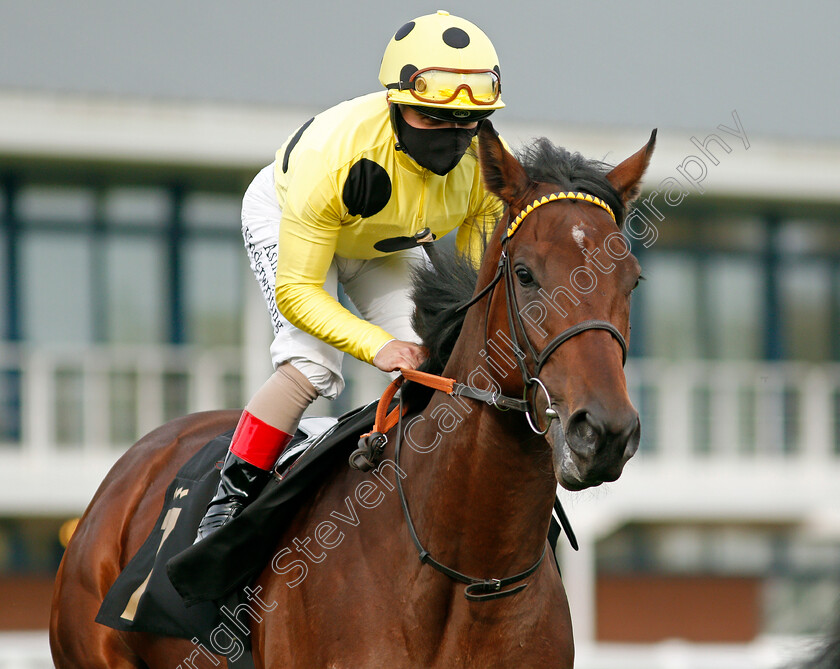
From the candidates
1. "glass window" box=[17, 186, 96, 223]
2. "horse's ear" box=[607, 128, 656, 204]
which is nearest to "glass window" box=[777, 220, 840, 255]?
"glass window" box=[17, 186, 96, 223]

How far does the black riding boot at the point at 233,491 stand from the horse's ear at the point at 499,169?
1.29 metres

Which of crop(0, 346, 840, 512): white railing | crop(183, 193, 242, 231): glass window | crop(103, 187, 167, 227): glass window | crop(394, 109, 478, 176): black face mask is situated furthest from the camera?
crop(183, 193, 242, 231): glass window

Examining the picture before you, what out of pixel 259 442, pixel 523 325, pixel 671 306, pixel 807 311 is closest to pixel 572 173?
pixel 523 325

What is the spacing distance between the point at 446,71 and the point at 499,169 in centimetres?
44

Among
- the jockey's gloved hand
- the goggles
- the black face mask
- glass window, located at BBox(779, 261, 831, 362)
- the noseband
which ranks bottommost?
glass window, located at BBox(779, 261, 831, 362)

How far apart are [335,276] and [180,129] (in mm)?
8018

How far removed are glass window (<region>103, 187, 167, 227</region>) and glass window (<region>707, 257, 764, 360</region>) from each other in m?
7.08

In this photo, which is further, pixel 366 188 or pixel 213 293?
pixel 213 293

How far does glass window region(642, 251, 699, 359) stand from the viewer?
15.1 meters

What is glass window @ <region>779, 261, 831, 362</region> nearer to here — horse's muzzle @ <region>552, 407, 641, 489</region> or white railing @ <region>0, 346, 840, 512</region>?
white railing @ <region>0, 346, 840, 512</region>

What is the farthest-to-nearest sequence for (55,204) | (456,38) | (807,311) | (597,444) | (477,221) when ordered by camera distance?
(807,311), (55,204), (477,221), (456,38), (597,444)

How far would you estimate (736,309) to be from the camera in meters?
15.4

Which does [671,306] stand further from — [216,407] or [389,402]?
[389,402]

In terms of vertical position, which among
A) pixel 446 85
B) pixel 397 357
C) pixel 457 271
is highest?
pixel 446 85
